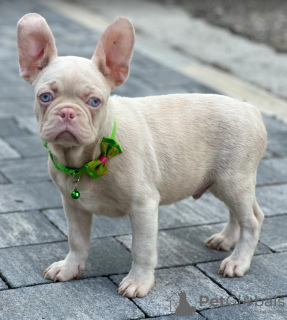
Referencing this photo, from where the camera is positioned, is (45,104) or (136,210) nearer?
(45,104)

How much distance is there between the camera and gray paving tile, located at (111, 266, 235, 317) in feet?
11.4

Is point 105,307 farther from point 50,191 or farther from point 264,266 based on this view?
point 50,191

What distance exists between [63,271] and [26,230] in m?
0.72

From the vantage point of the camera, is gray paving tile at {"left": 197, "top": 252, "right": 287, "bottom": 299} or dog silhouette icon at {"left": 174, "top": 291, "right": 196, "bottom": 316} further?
gray paving tile at {"left": 197, "top": 252, "right": 287, "bottom": 299}

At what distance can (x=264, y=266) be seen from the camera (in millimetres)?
4004

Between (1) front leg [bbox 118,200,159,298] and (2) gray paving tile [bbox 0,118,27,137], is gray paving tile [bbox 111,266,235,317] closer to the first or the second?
(1) front leg [bbox 118,200,159,298]

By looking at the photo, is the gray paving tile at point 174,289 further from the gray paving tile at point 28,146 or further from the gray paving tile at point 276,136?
the gray paving tile at point 276,136

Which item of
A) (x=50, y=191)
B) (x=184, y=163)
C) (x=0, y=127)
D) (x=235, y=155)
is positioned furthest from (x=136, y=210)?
(x=0, y=127)

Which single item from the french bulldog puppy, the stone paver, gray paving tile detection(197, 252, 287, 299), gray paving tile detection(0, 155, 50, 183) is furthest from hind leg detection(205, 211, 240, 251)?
the stone paver

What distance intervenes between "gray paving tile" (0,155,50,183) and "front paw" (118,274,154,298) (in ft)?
6.23

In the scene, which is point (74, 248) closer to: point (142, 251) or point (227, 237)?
point (142, 251)

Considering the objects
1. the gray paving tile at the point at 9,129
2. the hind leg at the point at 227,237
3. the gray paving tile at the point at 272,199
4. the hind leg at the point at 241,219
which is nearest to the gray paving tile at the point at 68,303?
the hind leg at the point at 241,219

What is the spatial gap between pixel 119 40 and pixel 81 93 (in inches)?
16.2

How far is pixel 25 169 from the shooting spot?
5453mm
